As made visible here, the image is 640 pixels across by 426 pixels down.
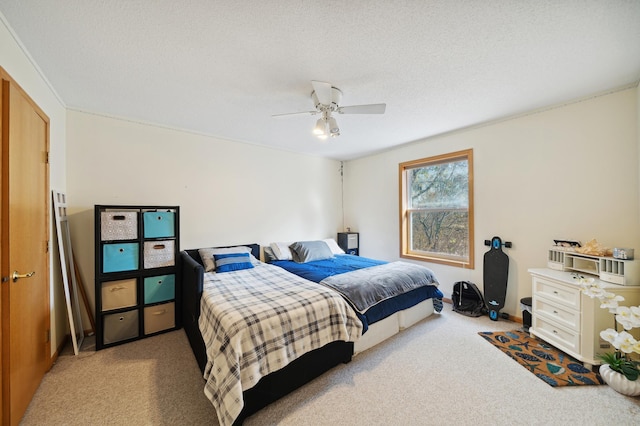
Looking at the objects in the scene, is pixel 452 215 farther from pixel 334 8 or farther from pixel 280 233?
pixel 334 8

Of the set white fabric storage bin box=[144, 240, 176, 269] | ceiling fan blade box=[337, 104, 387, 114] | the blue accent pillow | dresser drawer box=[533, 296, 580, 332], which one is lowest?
dresser drawer box=[533, 296, 580, 332]

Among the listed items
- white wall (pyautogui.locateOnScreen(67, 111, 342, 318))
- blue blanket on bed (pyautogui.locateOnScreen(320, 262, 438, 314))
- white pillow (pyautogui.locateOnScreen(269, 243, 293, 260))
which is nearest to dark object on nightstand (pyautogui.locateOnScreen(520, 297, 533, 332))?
blue blanket on bed (pyautogui.locateOnScreen(320, 262, 438, 314))

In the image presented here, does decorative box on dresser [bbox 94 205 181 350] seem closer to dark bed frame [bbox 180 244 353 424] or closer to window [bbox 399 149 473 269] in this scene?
dark bed frame [bbox 180 244 353 424]

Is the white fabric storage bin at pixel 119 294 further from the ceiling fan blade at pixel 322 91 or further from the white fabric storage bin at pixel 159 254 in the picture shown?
the ceiling fan blade at pixel 322 91

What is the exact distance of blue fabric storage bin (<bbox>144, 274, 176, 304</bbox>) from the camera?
259 cm

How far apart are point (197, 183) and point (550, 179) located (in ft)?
14.6

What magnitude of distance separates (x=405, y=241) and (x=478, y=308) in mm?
1424

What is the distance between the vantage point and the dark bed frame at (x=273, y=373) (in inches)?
62.4

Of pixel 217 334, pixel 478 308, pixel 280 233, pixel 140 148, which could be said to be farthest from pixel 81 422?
pixel 478 308

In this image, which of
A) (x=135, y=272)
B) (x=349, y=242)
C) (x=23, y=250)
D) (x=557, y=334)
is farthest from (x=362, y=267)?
(x=23, y=250)

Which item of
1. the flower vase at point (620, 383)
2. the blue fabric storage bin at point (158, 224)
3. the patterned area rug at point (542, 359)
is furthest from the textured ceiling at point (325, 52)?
the patterned area rug at point (542, 359)

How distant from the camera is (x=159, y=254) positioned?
2.67 meters

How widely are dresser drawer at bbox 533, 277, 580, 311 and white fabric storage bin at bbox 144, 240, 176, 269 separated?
13.2 feet

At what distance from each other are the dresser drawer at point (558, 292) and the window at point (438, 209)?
87 centimetres
